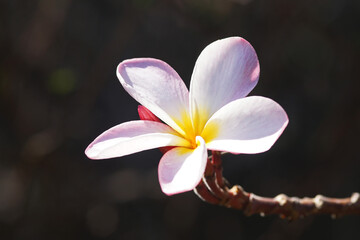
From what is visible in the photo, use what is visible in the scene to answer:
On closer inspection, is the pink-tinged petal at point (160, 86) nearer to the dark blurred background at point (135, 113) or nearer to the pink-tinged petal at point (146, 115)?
the pink-tinged petal at point (146, 115)

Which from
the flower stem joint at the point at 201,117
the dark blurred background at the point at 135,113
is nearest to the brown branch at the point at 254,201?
the flower stem joint at the point at 201,117

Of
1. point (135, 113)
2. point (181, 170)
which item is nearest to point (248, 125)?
point (181, 170)

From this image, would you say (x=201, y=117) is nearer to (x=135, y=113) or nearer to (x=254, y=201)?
(x=254, y=201)

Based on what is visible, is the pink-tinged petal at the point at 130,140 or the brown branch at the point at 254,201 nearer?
the pink-tinged petal at the point at 130,140

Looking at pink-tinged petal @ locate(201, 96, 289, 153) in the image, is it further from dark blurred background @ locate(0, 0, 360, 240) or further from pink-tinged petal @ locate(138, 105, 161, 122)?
dark blurred background @ locate(0, 0, 360, 240)

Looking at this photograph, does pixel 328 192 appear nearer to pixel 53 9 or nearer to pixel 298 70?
pixel 298 70

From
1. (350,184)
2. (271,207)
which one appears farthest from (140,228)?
(271,207)

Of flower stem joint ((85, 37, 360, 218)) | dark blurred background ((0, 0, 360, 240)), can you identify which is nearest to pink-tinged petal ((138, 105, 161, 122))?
flower stem joint ((85, 37, 360, 218))
